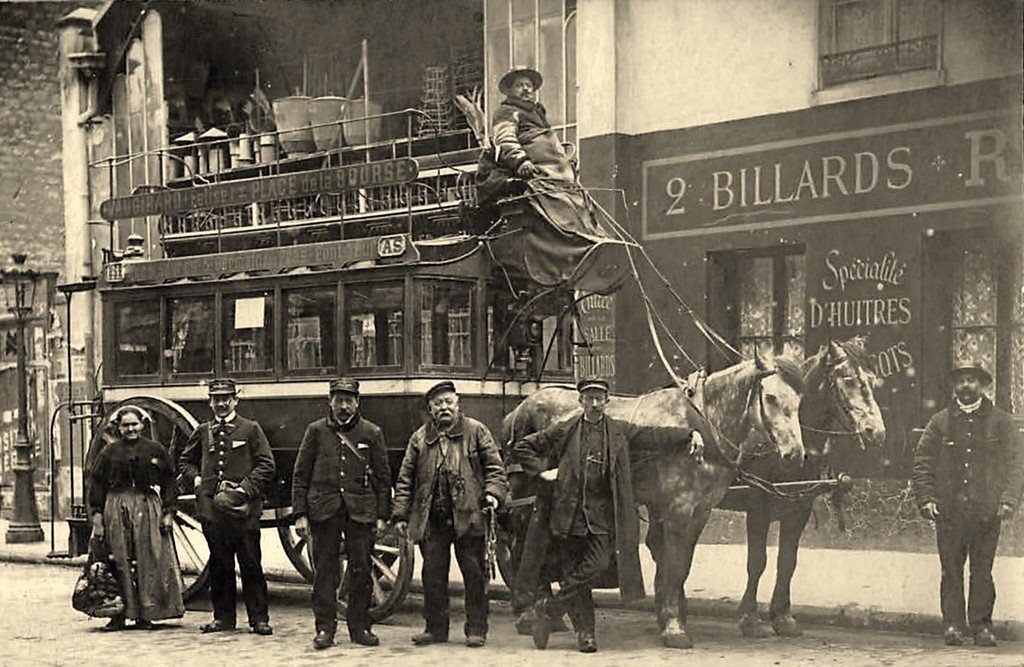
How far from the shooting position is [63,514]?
1894 centimetres

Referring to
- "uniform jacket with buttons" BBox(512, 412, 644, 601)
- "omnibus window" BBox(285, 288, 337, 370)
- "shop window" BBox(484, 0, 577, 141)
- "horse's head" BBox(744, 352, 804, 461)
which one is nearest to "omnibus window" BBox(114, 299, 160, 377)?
"omnibus window" BBox(285, 288, 337, 370)

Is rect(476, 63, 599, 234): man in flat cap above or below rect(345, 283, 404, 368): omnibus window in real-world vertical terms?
above

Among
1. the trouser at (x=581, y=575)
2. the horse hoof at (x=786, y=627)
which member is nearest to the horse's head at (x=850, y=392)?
the horse hoof at (x=786, y=627)

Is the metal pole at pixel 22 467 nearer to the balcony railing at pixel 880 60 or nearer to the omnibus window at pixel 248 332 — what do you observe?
the omnibus window at pixel 248 332

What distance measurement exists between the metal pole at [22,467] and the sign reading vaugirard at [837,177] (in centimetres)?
768

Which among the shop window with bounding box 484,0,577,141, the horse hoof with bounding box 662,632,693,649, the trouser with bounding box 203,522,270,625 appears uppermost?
the shop window with bounding box 484,0,577,141

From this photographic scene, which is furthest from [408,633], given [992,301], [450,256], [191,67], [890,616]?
[191,67]

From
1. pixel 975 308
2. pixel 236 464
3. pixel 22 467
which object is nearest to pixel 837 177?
pixel 975 308

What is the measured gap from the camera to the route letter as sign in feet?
31.5

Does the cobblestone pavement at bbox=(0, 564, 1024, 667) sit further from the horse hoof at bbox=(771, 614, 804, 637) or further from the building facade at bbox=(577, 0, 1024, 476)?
the building facade at bbox=(577, 0, 1024, 476)

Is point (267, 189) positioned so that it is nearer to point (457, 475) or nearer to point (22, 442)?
point (457, 475)

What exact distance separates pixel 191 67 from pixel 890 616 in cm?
1245

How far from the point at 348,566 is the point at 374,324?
5.85 ft

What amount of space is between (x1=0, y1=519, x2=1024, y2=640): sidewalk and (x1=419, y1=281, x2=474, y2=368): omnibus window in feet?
7.29
